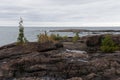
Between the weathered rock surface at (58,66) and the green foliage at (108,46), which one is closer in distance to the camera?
the weathered rock surface at (58,66)

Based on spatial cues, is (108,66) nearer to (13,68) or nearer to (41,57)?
(41,57)

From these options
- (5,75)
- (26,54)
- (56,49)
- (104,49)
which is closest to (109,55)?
(104,49)

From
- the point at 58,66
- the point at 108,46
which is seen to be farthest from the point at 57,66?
the point at 108,46

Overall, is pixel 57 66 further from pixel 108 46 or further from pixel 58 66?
pixel 108 46

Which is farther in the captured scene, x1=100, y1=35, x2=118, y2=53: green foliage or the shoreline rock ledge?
x1=100, y1=35, x2=118, y2=53: green foliage

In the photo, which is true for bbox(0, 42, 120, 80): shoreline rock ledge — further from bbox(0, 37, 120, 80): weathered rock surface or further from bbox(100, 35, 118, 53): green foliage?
bbox(100, 35, 118, 53): green foliage

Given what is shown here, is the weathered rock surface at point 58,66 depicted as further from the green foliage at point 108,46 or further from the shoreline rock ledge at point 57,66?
the green foliage at point 108,46

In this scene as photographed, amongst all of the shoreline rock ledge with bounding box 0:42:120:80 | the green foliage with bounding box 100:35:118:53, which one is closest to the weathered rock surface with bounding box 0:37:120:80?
the shoreline rock ledge with bounding box 0:42:120:80

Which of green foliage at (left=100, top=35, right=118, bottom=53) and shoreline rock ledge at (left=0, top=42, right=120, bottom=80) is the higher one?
green foliage at (left=100, top=35, right=118, bottom=53)

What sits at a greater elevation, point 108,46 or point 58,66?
point 108,46

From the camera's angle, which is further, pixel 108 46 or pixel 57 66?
pixel 108 46

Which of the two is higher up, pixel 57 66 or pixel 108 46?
pixel 108 46

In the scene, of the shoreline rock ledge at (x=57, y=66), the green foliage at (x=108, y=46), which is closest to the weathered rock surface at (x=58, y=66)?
the shoreline rock ledge at (x=57, y=66)

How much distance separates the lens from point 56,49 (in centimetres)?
3309
